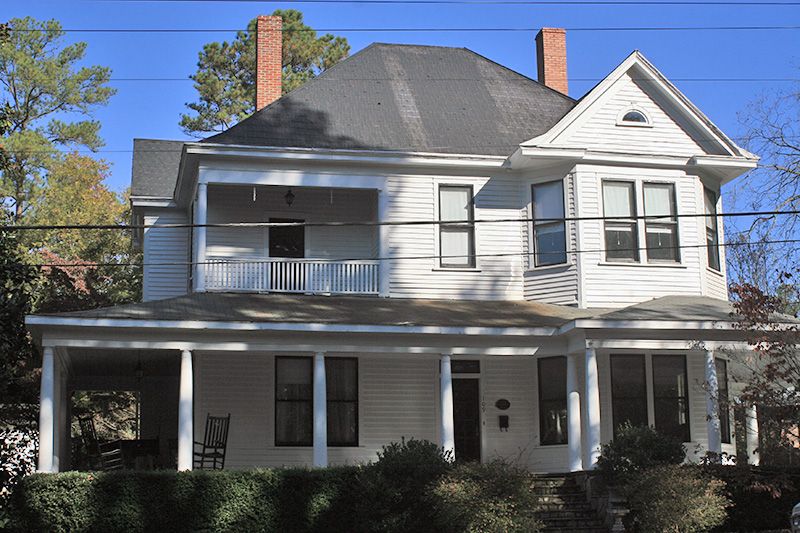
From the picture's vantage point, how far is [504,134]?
75.0 feet

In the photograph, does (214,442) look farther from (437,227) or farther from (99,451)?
(437,227)

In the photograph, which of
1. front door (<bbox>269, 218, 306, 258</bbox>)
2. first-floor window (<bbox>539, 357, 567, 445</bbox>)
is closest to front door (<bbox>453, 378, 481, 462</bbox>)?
Answer: first-floor window (<bbox>539, 357, 567, 445</bbox>)

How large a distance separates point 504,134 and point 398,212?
10.2ft

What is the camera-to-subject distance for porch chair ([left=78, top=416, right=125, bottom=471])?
748 inches

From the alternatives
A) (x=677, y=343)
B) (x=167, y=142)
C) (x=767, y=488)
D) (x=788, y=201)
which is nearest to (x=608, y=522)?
(x=767, y=488)

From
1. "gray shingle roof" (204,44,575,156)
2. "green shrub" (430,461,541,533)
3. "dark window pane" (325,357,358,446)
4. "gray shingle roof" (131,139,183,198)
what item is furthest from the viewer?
"gray shingle roof" (131,139,183,198)

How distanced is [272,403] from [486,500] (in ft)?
21.7

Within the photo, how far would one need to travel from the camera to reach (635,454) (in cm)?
1656

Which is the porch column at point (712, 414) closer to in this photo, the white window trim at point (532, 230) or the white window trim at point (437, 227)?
the white window trim at point (532, 230)

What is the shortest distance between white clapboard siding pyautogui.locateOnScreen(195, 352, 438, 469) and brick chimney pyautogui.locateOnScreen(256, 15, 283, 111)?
7060 millimetres

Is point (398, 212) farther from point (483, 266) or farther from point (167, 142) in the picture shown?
point (167, 142)

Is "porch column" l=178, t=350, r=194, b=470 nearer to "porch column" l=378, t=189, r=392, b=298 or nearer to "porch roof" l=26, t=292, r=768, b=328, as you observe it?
"porch roof" l=26, t=292, r=768, b=328

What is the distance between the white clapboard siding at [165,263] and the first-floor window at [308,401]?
12.9ft

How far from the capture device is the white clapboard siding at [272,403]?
20125mm
